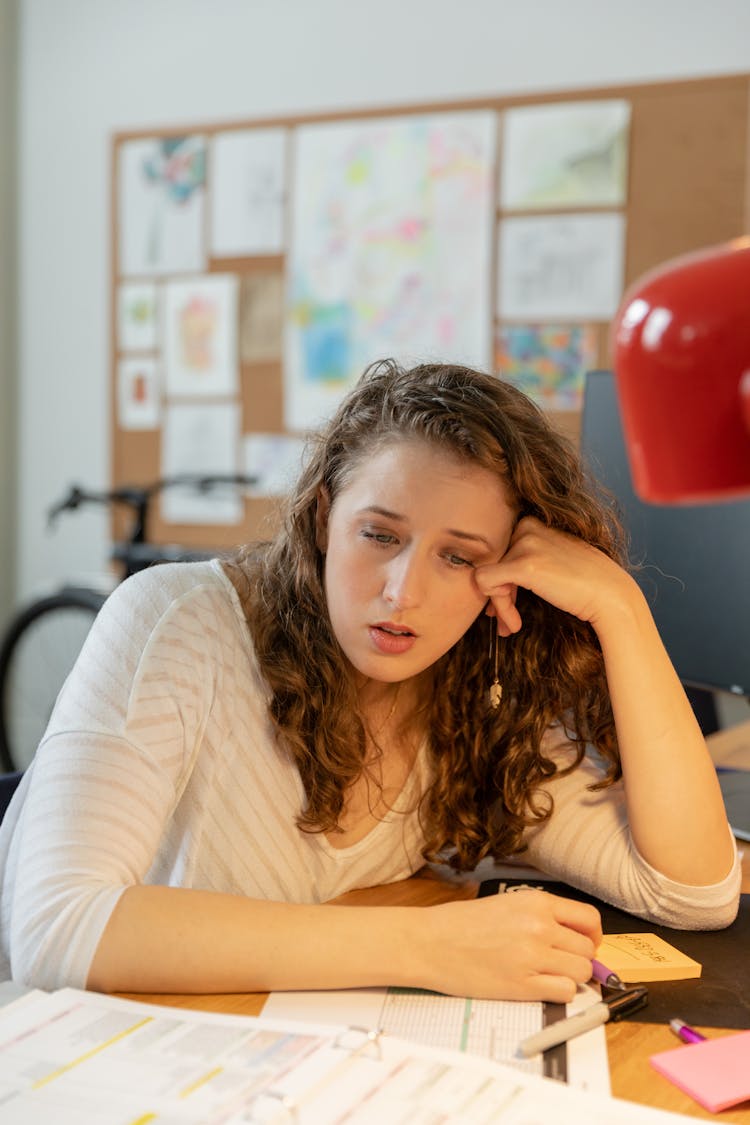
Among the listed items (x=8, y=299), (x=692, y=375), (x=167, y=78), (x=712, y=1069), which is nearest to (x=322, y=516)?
(x=712, y=1069)

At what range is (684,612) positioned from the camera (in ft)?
4.84

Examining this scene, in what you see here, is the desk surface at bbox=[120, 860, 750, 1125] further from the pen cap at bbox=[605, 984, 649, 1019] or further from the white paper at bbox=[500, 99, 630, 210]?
the white paper at bbox=[500, 99, 630, 210]

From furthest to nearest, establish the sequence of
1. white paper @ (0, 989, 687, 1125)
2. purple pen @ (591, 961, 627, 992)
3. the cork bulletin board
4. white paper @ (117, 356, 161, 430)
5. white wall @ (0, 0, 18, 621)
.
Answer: white wall @ (0, 0, 18, 621)
white paper @ (117, 356, 161, 430)
the cork bulletin board
purple pen @ (591, 961, 627, 992)
white paper @ (0, 989, 687, 1125)

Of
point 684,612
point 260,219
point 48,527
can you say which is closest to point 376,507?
point 684,612

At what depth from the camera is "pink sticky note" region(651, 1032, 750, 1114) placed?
0.77m

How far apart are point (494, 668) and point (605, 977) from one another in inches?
15.0

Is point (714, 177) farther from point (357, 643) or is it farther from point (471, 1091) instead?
point (471, 1091)

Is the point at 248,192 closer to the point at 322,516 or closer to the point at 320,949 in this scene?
the point at 322,516

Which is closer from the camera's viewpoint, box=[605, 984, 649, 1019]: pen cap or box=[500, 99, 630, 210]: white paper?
box=[605, 984, 649, 1019]: pen cap

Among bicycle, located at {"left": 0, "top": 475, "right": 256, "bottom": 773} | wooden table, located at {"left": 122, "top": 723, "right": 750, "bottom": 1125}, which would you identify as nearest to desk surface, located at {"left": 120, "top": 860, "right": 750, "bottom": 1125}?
wooden table, located at {"left": 122, "top": 723, "right": 750, "bottom": 1125}

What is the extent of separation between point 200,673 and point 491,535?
283mm

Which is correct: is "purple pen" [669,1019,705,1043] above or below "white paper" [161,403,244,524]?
below

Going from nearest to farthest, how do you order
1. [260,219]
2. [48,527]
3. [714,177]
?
[714,177]
[260,219]
[48,527]

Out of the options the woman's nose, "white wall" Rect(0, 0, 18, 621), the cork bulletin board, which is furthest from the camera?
"white wall" Rect(0, 0, 18, 621)
